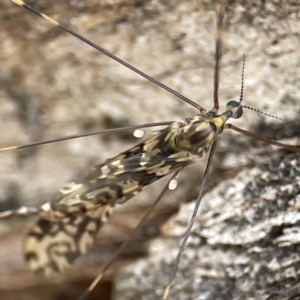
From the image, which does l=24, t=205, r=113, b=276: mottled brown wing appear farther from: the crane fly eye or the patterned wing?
the crane fly eye

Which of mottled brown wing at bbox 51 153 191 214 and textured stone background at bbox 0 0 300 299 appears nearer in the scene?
mottled brown wing at bbox 51 153 191 214

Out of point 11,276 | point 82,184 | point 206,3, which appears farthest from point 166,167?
point 11,276

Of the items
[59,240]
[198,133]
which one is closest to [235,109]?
[198,133]

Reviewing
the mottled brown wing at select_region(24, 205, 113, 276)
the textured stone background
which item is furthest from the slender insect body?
the textured stone background

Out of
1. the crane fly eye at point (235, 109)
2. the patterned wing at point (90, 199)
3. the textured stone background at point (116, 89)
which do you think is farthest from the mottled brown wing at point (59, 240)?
the crane fly eye at point (235, 109)

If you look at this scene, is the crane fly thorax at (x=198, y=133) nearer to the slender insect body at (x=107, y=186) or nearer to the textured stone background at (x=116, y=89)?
the slender insect body at (x=107, y=186)

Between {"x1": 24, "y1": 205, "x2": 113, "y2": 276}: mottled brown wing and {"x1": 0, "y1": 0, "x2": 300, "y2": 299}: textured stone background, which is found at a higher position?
{"x1": 0, "y1": 0, "x2": 300, "y2": 299}: textured stone background

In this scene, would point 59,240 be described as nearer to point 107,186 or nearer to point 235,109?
point 107,186
